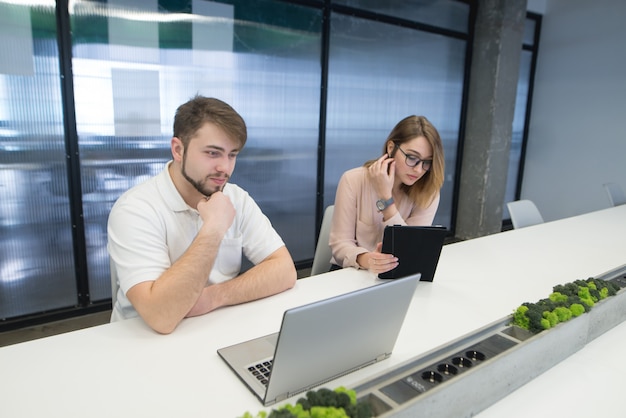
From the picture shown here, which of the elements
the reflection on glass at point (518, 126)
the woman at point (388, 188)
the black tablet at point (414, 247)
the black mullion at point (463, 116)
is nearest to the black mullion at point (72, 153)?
the woman at point (388, 188)

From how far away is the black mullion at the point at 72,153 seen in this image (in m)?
2.57

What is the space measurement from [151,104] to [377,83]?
6.93 feet

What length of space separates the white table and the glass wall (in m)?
1.85

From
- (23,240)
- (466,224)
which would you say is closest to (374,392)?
(23,240)

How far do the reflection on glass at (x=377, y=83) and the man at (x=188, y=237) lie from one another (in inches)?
98.4

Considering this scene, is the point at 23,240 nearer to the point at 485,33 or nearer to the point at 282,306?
the point at 282,306

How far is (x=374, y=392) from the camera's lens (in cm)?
92

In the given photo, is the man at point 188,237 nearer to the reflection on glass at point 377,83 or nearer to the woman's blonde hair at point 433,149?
the woman's blonde hair at point 433,149

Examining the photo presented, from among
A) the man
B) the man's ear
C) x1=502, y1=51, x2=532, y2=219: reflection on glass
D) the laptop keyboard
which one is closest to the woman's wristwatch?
the man

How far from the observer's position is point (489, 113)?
4.70 m

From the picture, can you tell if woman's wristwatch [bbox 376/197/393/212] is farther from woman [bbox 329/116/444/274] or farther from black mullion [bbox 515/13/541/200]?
black mullion [bbox 515/13/541/200]

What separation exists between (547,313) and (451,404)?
48 cm

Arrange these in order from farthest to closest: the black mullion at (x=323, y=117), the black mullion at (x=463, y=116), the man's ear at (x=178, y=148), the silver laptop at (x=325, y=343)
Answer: the black mullion at (x=463, y=116) → the black mullion at (x=323, y=117) → the man's ear at (x=178, y=148) → the silver laptop at (x=325, y=343)

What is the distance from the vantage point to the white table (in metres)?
0.92
